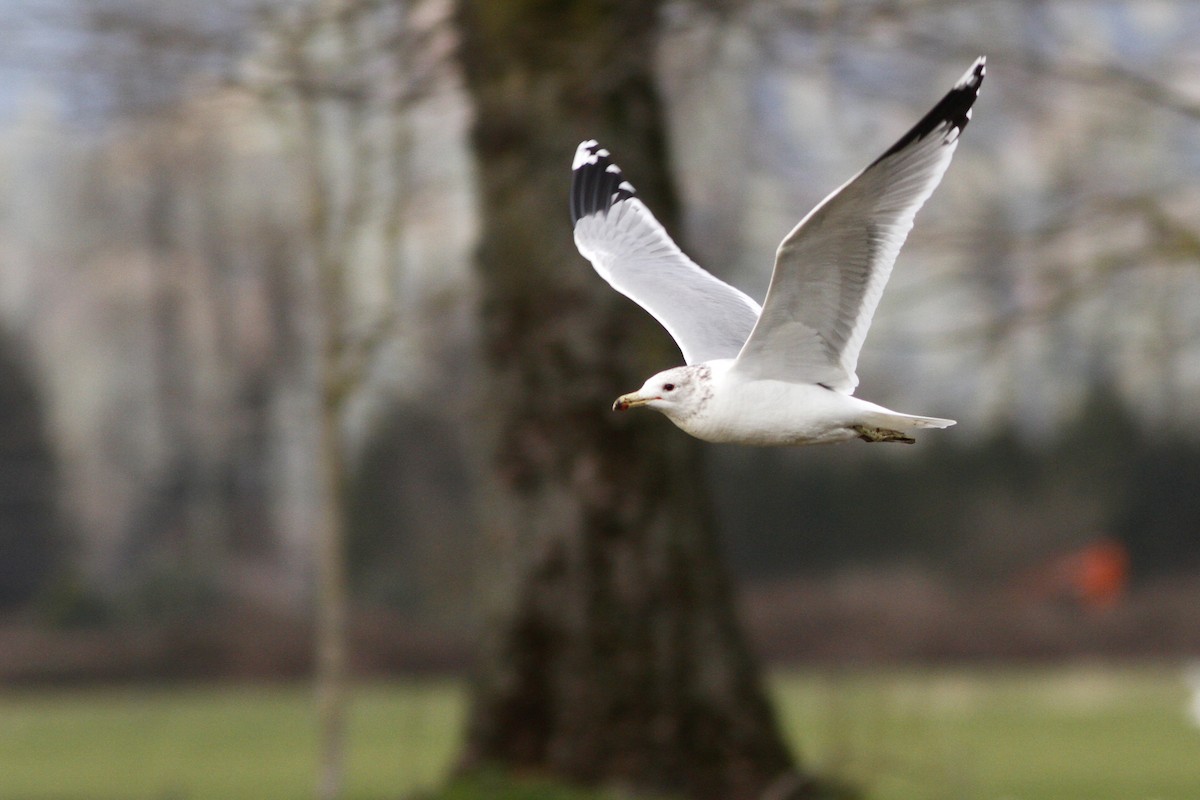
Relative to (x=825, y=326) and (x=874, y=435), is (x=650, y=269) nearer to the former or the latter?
(x=825, y=326)

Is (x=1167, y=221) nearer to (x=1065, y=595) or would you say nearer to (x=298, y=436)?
(x=1065, y=595)

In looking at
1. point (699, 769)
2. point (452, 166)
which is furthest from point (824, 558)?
point (699, 769)

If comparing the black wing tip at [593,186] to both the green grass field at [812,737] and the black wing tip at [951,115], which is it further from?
the green grass field at [812,737]

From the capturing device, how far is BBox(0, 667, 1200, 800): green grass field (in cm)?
784

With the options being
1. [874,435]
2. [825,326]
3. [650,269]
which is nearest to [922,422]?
[874,435]

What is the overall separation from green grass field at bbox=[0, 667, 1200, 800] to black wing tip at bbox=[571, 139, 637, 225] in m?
2.25

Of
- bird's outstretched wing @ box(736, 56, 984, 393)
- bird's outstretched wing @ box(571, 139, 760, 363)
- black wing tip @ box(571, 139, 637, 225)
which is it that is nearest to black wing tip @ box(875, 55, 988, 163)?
bird's outstretched wing @ box(736, 56, 984, 393)

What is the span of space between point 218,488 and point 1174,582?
12390 millimetres

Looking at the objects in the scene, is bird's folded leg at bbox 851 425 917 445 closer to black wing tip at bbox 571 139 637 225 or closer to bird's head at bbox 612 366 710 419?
bird's head at bbox 612 366 710 419

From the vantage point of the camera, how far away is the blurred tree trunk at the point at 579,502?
265 inches

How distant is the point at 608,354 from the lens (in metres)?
6.76

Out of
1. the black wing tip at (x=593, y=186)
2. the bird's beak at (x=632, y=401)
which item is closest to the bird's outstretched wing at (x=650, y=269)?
the black wing tip at (x=593, y=186)

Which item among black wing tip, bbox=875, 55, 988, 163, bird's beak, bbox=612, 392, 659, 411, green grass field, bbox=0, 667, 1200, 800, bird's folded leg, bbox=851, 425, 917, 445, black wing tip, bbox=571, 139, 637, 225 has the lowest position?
green grass field, bbox=0, 667, 1200, 800

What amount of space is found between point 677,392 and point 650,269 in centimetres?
111
